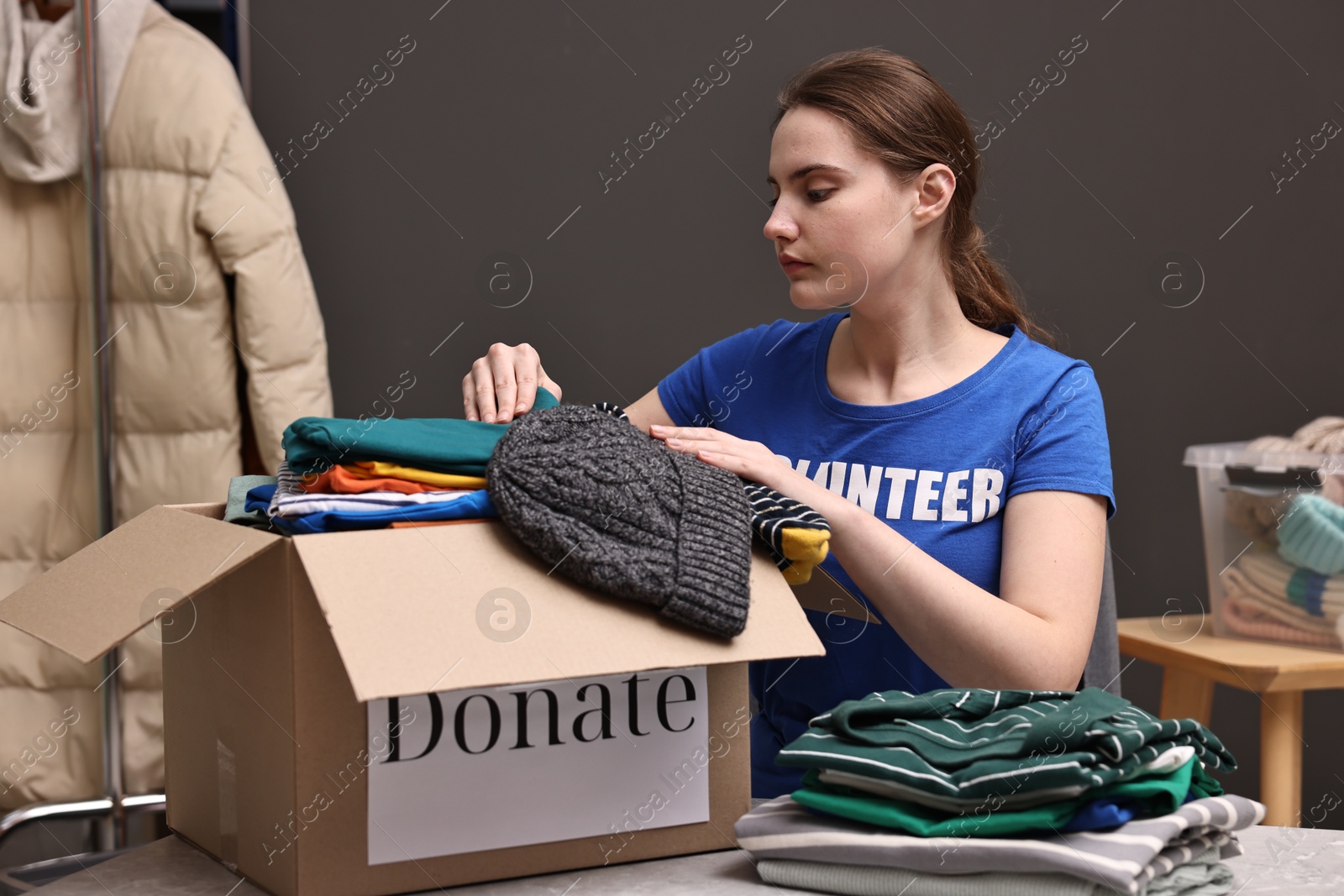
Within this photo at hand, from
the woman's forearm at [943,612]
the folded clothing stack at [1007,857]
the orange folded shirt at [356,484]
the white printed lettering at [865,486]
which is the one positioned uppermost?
the orange folded shirt at [356,484]

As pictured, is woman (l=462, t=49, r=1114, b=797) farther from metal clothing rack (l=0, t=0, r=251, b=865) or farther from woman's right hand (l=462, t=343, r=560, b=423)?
metal clothing rack (l=0, t=0, r=251, b=865)

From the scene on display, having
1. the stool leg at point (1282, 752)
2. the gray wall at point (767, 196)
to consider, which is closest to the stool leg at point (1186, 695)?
the stool leg at point (1282, 752)

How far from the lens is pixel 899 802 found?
795 millimetres

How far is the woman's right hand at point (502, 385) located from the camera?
119 cm

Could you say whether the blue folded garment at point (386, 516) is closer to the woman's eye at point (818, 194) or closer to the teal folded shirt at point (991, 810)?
the teal folded shirt at point (991, 810)

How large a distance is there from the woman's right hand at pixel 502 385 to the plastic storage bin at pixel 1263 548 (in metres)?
1.30

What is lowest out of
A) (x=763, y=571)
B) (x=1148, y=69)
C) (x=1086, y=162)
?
(x=763, y=571)

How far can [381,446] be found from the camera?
883mm

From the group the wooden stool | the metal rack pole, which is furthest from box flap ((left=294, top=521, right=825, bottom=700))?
the wooden stool

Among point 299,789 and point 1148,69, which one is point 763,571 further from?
point 1148,69

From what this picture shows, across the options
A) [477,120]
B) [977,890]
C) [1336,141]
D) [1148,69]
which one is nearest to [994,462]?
[977,890]

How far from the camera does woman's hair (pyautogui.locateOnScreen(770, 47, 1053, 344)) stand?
1379mm

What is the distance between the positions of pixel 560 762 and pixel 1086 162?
2217 mm

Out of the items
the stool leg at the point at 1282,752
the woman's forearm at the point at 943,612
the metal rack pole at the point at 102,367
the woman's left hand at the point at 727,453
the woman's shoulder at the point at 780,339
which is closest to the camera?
the woman's left hand at the point at 727,453
